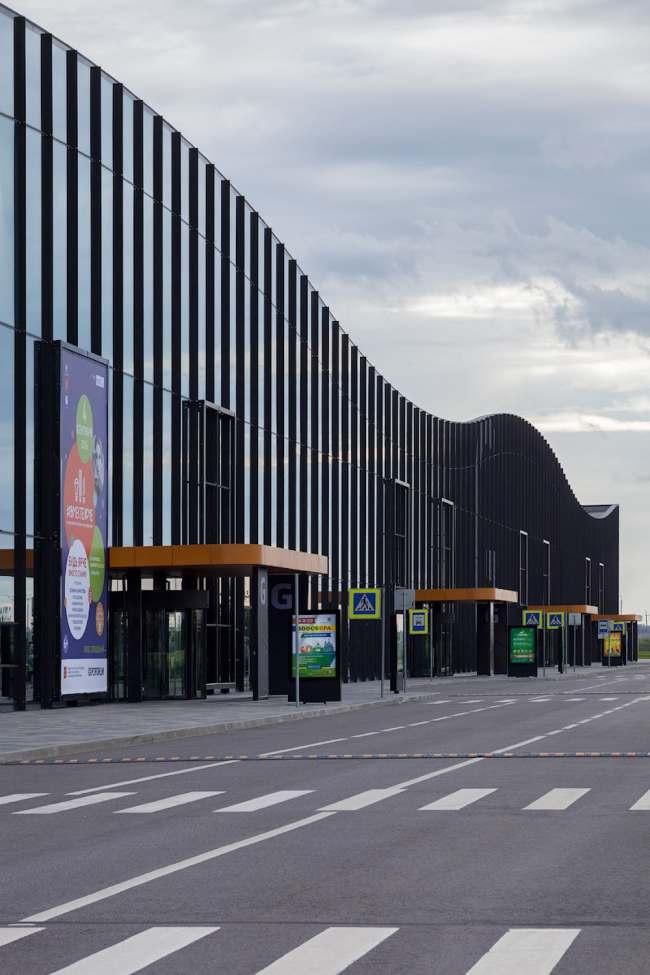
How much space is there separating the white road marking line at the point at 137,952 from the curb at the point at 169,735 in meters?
13.4

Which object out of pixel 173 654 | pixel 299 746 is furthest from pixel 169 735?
pixel 173 654

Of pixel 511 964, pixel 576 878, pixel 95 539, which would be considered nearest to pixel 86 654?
pixel 95 539

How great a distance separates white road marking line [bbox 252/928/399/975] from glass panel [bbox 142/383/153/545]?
107 ft

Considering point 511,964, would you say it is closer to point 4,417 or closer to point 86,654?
point 4,417

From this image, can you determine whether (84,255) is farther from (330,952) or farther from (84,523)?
(330,952)

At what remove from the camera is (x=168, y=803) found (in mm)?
14609

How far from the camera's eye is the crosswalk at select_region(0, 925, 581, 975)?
6.98 m

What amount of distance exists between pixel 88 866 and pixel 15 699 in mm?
22965

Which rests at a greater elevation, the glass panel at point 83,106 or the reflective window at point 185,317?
the glass panel at point 83,106

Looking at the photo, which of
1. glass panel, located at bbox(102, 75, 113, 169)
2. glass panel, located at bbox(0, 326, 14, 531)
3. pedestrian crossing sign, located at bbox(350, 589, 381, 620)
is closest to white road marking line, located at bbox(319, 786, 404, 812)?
glass panel, located at bbox(0, 326, 14, 531)

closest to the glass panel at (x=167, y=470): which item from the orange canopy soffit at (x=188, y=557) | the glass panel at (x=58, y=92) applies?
the orange canopy soffit at (x=188, y=557)

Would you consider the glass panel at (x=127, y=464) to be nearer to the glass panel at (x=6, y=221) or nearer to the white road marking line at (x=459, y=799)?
the glass panel at (x=6, y=221)

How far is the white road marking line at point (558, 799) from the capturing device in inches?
547

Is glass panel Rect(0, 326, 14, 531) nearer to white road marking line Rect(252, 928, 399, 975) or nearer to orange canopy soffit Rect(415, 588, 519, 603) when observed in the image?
white road marking line Rect(252, 928, 399, 975)
